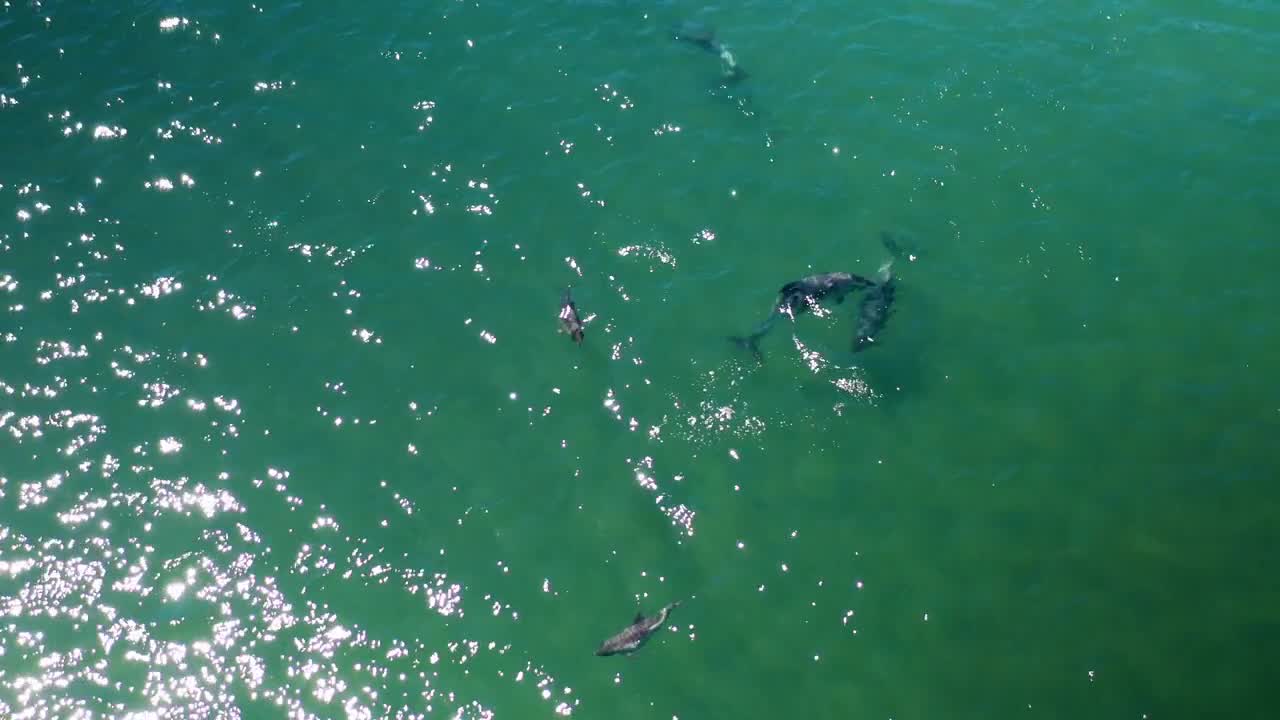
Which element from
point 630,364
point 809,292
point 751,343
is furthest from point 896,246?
point 630,364

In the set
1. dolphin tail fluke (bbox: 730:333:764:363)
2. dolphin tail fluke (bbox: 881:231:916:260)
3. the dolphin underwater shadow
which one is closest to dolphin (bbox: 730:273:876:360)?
dolphin tail fluke (bbox: 730:333:764:363)

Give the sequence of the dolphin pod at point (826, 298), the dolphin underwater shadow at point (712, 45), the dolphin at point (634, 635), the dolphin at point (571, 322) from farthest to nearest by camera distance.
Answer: the dolphin underwater shadow at point (712, 45) < the dolphin pod at point (826, 298) < the dolphin at point (571, 322) < the dolphin at point (634, 635)

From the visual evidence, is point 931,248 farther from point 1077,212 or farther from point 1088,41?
point 1088,41

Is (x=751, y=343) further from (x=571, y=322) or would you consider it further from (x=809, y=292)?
(x=571, y=322)

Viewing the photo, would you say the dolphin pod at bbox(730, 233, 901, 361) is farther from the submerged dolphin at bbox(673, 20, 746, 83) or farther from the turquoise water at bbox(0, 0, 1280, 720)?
the submerged dolphin at bbox(673, 20, 746, 83)

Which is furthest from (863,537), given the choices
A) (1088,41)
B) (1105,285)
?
(1088,41)

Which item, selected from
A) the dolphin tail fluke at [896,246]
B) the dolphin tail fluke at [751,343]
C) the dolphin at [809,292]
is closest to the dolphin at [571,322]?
the dolphin tail fluke at [751,343]

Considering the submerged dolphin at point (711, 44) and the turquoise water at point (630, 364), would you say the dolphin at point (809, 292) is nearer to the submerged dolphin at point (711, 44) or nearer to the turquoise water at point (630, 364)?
the turquoise water at point (630, 364)
